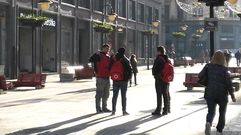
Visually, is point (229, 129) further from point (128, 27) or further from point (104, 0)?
point (128, 27)

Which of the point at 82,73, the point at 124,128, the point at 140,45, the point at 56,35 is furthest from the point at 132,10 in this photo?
the point at 124,128

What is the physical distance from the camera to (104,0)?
53.2 m

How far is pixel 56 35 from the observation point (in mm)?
42219

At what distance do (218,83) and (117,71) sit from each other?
468 cm

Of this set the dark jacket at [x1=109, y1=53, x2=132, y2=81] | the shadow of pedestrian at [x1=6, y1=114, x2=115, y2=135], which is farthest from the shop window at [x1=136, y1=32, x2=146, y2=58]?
the shadow of pedestrian at [x1=6, y1=114, x2=115, y2=135]

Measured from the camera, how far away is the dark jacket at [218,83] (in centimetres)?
1038

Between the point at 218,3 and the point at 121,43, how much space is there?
1826 inches

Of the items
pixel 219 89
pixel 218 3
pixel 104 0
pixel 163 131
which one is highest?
pixel 104 0

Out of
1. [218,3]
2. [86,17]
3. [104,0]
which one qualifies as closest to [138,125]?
[218,3]

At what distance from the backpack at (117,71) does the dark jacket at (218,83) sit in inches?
177

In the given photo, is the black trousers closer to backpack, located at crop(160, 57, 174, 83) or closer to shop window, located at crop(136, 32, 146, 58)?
backpack, located at crop(160, 57, 174, 83)

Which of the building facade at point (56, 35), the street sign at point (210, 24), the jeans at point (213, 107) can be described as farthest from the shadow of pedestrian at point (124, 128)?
the building facade at point (56, 35)

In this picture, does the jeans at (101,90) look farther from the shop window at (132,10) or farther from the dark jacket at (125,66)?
the shop window at (132,10)

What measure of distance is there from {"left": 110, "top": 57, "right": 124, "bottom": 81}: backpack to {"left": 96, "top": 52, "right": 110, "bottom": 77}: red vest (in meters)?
0.35
